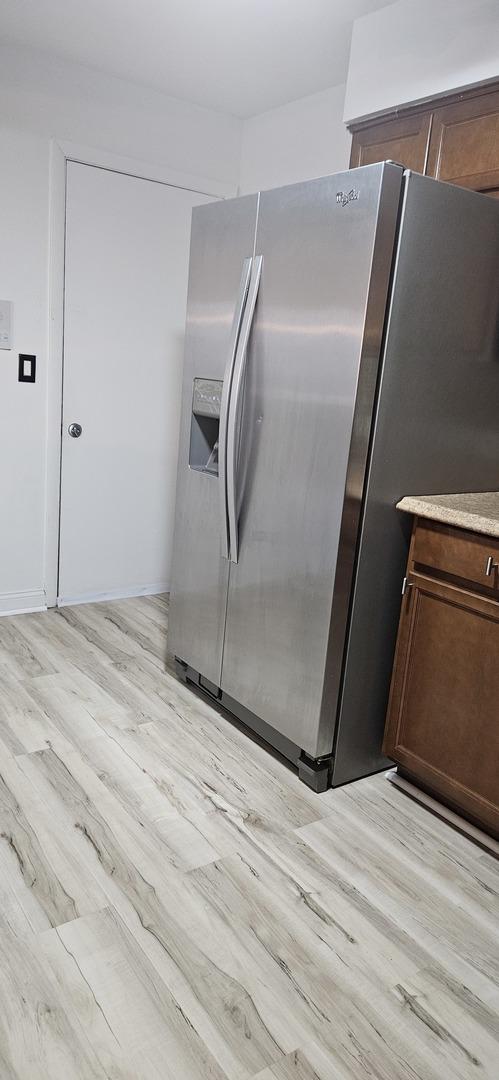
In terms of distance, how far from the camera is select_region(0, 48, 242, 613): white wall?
3.15m

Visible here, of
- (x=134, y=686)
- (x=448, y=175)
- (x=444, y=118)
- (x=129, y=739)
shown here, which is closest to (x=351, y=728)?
(x=129, y=739)

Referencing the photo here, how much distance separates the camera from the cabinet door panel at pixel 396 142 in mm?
2490

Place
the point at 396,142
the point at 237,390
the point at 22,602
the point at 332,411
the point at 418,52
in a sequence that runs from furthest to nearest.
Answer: the point at 22,602 → the point at 396,142 → the point at 418,52 → the point at 237,390 → the point at 332,411

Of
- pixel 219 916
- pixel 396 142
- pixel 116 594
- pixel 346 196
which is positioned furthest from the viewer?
pixel 116 594

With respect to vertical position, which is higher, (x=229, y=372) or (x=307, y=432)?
(x=229, y=372)

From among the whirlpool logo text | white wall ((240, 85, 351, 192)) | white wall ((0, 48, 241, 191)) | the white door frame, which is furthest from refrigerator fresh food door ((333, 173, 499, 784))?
white wall ((0, 48, 241, 191))

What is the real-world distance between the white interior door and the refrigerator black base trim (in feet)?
3.47

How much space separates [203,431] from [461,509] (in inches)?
40.7

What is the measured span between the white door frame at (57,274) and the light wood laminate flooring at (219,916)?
1138 millimetres

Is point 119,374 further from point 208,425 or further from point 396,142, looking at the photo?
point 396,142

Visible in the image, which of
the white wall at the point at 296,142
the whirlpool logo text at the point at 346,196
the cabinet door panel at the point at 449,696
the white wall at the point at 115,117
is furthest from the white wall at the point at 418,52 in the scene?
the cabinet door panel at the point at 449,696

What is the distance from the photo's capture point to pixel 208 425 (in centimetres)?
268

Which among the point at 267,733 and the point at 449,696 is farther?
the point at 267,733

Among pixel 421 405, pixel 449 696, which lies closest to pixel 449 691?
pixel 449 696
